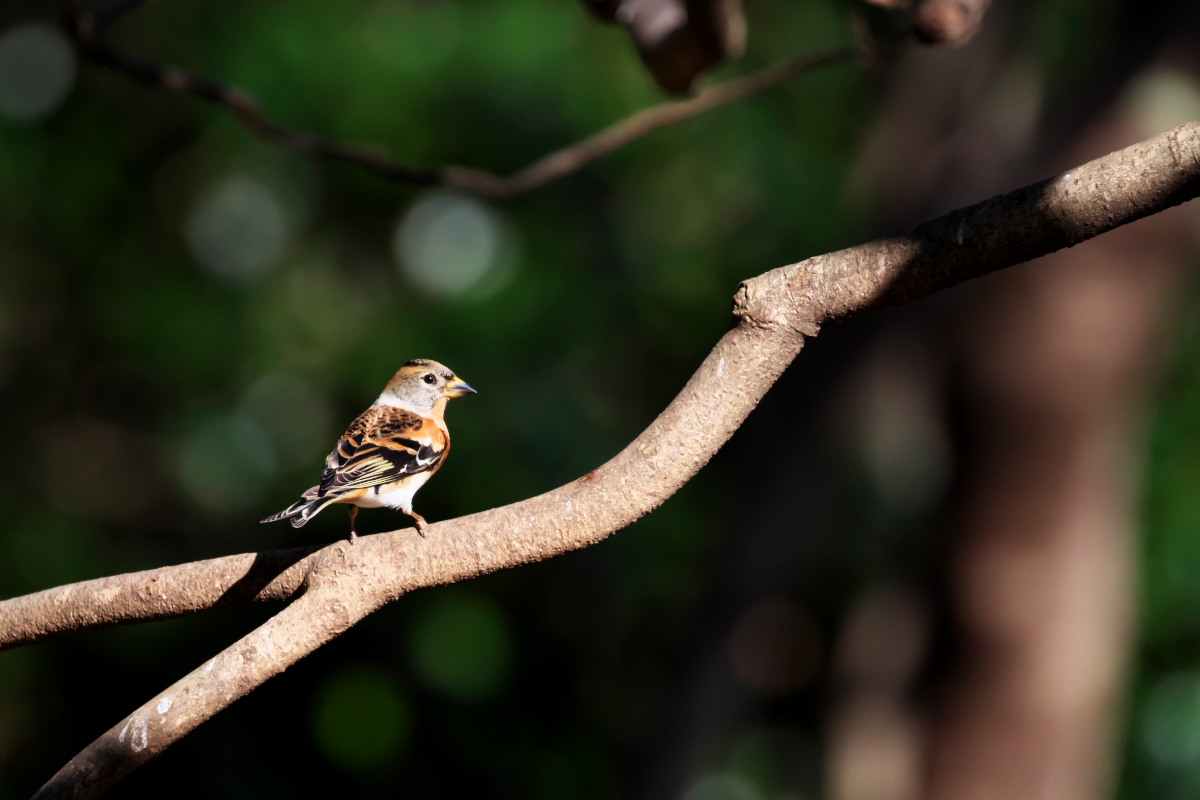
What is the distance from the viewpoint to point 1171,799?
1168 cm

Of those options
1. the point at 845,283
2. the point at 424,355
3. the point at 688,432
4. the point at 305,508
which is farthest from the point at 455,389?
the point at 424,355

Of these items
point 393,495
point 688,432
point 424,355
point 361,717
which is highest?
point 424,355

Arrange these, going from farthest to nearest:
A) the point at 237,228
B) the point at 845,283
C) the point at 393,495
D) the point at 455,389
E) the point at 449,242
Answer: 1. the point at 237,228
2. the point at 449,242
3. the point at 455,389
4. the point at 393,495
5. the point at 845,283

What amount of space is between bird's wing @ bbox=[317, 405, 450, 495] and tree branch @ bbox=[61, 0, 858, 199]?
884 mm

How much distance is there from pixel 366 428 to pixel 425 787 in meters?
9.47

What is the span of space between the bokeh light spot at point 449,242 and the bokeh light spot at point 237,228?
4.14ft

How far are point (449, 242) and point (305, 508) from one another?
7.40 metres

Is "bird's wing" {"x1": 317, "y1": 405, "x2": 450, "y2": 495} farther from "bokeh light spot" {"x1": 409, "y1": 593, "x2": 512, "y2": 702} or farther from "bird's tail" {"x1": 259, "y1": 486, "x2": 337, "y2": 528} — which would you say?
"bokeh light spot" {"x1": 409, "y1": 593, "x2": 512, "y2": 702}

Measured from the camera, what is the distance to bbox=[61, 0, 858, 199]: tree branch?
14.2 ft

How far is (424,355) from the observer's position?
→ 382 inches

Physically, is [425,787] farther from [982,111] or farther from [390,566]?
[390,566]

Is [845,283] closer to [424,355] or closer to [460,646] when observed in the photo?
[424,355]

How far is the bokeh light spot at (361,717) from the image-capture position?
38.8ft

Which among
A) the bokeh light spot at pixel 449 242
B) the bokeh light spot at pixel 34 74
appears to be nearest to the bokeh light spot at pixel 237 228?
the bokeh light spot at pixel 449 242
